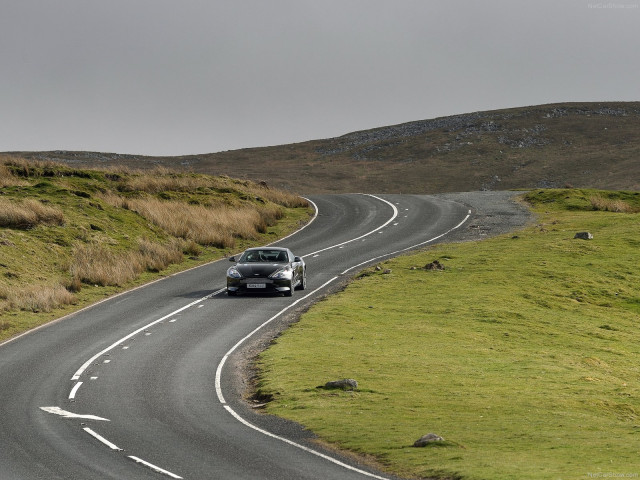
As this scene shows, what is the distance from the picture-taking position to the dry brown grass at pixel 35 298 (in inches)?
1329

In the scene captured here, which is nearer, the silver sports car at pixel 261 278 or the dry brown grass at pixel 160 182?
the silver sports car at pixel 261 278

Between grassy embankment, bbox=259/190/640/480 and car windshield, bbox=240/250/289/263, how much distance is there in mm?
3100

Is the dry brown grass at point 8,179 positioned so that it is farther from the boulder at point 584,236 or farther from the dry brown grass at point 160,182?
the boulder at point 584,236

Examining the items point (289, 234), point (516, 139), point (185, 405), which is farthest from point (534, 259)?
point (516, 139)

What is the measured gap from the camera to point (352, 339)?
28.6m

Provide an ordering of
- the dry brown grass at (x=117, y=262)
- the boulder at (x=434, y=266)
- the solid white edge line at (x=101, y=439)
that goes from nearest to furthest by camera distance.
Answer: the solid white edge line at (x=101, y=439)
the dry brown grass at (x=117, y=262)
the boulder at (x=434, y=266)

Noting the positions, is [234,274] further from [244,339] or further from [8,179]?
[8,179]

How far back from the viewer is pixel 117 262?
42.1 meters

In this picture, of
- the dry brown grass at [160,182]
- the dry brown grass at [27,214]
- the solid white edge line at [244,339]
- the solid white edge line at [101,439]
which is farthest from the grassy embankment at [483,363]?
the dry brown grass at [160,182]

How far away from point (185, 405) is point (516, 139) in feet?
397

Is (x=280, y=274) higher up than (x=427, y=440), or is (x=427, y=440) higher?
(x=280, y=274)

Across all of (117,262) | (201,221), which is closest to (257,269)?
(117,262)

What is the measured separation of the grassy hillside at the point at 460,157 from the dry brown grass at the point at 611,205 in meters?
32.4

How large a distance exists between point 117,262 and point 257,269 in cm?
839
